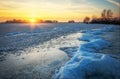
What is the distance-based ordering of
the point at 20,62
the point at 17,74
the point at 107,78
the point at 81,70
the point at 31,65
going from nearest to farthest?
1. the point at 107,78
2. the point at 81,70
3. the point at 17,74
4. the point at 31,65
5. the point at 20,62

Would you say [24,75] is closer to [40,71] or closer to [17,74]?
[17,74]

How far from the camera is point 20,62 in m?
6.97

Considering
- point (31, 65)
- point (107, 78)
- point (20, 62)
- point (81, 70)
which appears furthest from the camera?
point (20, 62)

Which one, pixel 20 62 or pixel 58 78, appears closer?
pixel 58 78

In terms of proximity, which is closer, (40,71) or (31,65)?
(40,71)

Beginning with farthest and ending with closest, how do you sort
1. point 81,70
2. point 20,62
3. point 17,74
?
point 20,62
point 17,74
point 81,70

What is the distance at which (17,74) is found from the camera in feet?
18.0

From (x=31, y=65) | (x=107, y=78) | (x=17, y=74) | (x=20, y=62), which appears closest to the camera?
(x=107, y=78)

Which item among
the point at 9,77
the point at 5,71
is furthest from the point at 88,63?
the point at 5,71

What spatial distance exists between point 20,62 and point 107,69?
4.28 metres

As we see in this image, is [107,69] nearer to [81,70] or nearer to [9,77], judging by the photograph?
[81,70]

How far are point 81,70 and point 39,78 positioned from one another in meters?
1.63

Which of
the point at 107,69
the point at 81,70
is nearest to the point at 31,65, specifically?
the point at 81,70

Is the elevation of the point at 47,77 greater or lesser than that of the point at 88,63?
lesser
